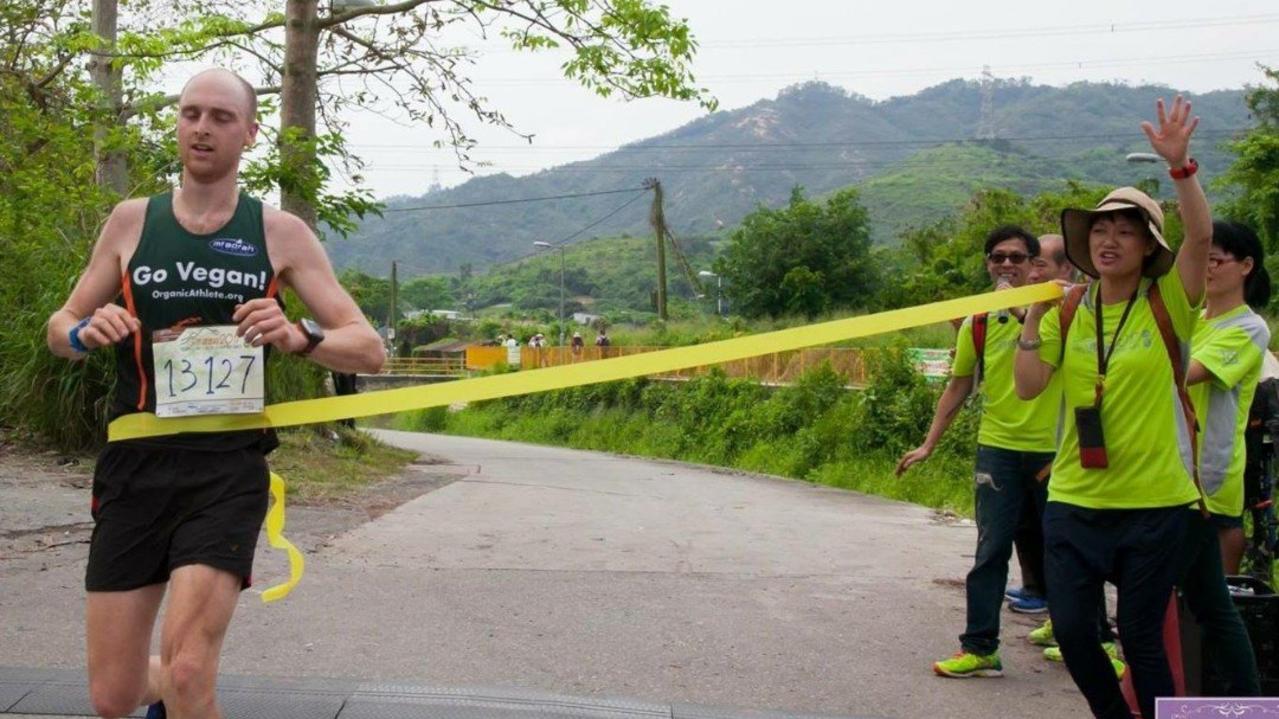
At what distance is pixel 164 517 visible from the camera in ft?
11.7

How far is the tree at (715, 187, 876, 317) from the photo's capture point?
47.9 m

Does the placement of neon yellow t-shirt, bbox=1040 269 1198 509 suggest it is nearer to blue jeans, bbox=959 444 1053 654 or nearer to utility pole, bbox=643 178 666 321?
blue jeans, bbox=959 444 1053 654

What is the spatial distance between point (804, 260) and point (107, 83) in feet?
112

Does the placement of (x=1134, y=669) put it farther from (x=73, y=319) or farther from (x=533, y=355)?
(x=533, y=355)

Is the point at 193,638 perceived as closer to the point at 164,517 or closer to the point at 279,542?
the point at 164,517

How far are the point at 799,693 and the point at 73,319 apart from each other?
128 inches

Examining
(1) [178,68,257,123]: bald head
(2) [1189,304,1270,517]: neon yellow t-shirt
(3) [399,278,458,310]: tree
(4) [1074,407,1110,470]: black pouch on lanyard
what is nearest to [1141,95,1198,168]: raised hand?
(4) [1074,407,1110,470]: black pouch on lanyard

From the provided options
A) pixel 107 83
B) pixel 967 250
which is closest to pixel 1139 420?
pixel 107 83

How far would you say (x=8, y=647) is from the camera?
5.65m

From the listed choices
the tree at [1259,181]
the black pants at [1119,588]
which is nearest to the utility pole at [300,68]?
the black pants at [1119,588]

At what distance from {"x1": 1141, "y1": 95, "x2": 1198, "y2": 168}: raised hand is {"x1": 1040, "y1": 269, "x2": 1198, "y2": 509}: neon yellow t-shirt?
0.43 meters

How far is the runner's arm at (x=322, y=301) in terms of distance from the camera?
370 centimetres

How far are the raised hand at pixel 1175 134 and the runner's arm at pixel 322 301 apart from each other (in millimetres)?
2382

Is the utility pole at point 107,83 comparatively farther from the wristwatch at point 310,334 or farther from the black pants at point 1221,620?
the black pants at point 1221,620
